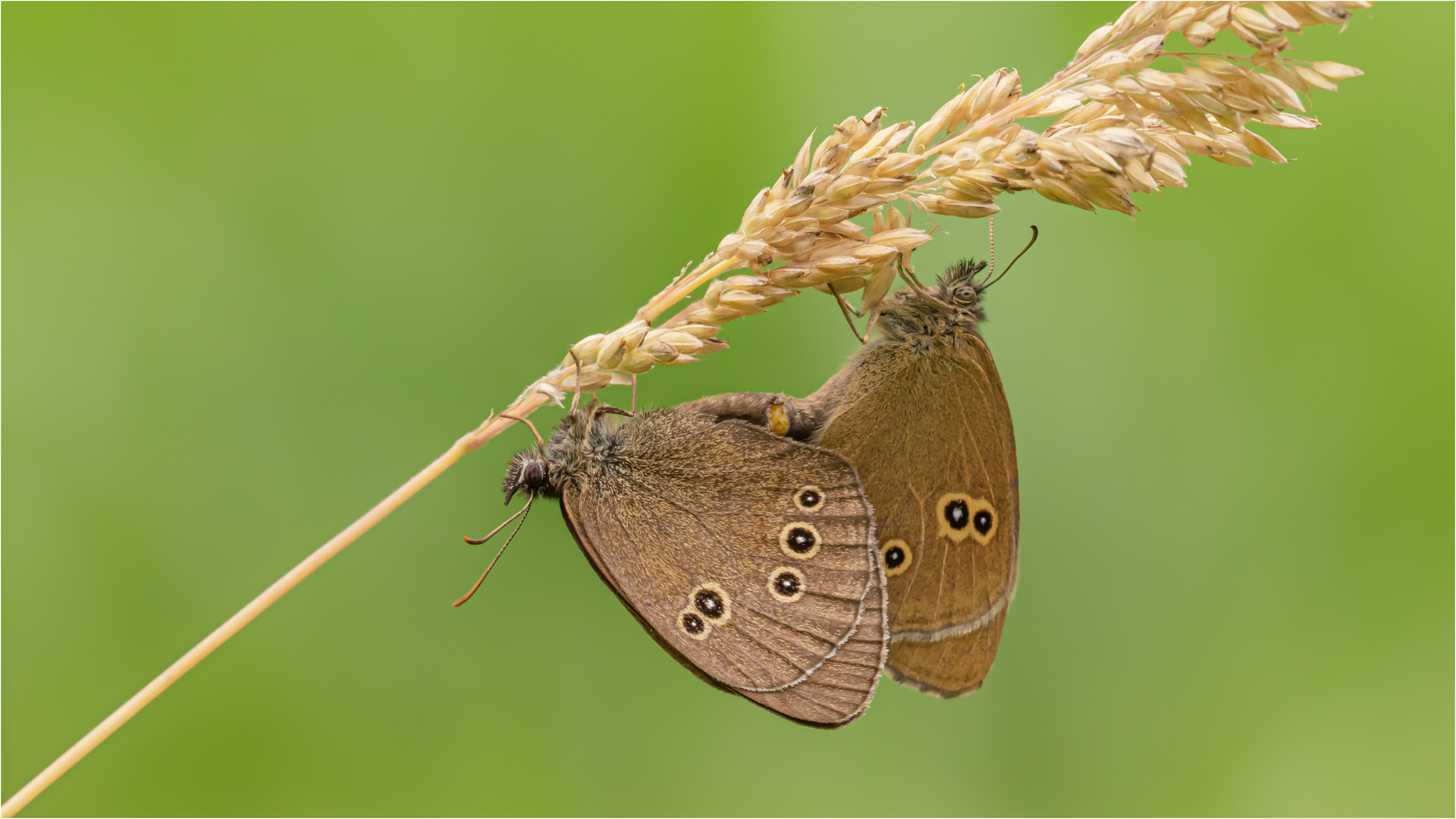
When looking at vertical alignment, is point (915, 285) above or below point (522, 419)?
above

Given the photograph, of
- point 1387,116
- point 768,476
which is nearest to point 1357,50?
point 1387,116

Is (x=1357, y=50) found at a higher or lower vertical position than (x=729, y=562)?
higher

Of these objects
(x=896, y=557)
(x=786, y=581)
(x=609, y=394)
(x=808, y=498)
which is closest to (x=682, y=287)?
(x=808, y=498)

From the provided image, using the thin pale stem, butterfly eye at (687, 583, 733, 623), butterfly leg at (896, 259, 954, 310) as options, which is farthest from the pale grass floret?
butterfly eye at (687, 583, 733, 623)

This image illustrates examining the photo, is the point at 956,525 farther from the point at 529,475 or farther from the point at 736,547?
the point at 529,475

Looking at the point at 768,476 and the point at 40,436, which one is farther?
the point at 40,436

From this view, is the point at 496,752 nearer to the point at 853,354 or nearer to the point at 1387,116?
the point at 853,354

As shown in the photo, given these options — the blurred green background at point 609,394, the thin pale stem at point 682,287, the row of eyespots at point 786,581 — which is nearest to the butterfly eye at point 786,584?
the row of eyespots at point 786,581
